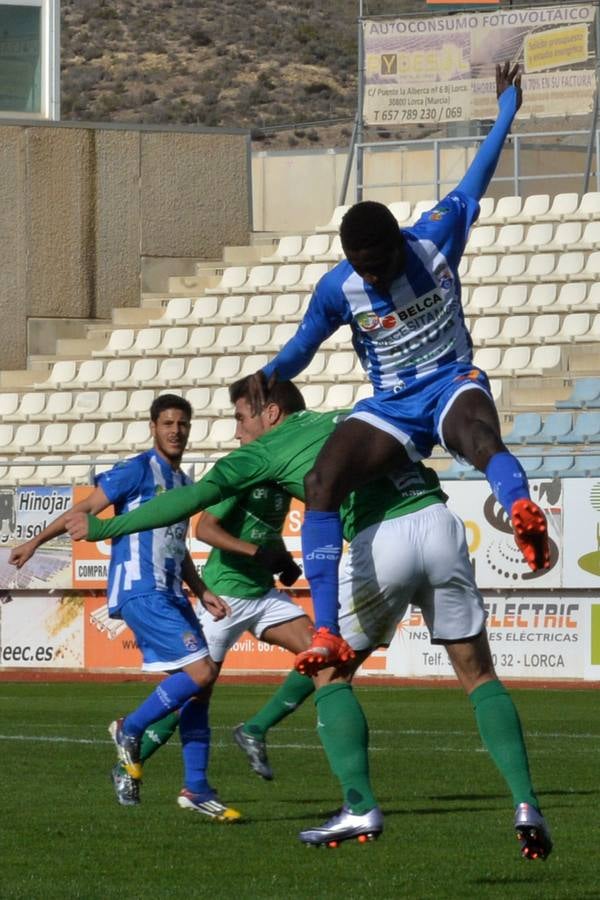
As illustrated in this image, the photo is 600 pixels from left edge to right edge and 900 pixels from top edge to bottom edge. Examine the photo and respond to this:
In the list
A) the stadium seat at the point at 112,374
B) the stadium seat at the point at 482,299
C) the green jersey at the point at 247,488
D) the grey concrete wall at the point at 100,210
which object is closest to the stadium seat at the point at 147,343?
the stadium seat at the point at 112,374

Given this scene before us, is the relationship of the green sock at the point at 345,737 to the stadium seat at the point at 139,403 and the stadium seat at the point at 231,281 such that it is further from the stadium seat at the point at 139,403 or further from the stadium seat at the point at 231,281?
the stadium seat at the point at 231,281

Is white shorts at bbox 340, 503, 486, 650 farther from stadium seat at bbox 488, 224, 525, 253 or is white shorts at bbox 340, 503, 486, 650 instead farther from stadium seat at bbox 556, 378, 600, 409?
stadium seat at bbox 488, 224, 525, 253

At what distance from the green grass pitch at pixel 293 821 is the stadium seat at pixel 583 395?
301 inches

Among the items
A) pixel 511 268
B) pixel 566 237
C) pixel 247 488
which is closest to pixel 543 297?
pixel 511 268

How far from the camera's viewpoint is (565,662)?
18.5m

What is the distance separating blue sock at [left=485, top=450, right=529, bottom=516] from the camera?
19.5 ft

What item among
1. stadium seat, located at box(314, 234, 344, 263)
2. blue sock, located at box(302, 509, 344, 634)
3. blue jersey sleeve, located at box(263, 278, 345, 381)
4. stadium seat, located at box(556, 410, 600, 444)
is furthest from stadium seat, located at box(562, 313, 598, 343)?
blue sock, located at box(302, 509, 344, 634)

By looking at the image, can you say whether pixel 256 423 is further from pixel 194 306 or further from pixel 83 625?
pixel 194 306

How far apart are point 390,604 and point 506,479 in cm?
69

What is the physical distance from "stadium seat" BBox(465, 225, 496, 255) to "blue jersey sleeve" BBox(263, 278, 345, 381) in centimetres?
1954

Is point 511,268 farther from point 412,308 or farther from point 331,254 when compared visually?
point 412,308

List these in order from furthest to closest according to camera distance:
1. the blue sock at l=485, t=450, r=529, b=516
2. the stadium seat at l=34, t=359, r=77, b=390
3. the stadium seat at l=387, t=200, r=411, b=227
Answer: the stadium seat at l=34, t=359, r=77, b=390, the stadium seat at l=387, t=200, r=411, b=227, the blue sock at l=485, t=450, r=529, b=516

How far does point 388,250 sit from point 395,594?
1131 millimetres

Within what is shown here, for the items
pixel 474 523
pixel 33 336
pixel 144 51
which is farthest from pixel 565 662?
pixel 144 51
